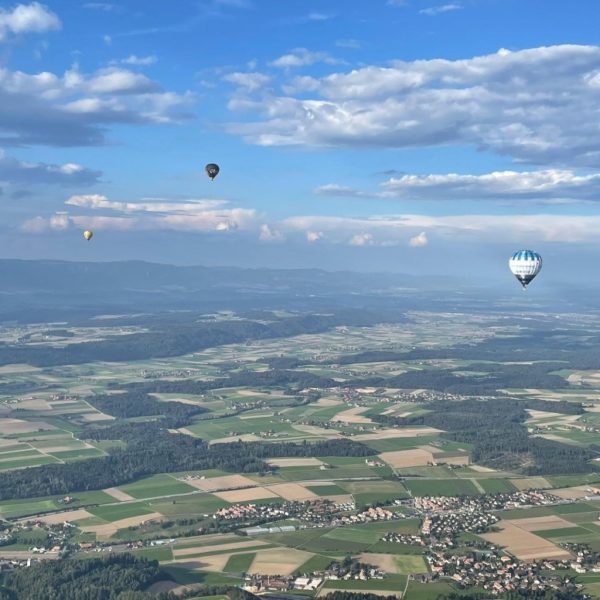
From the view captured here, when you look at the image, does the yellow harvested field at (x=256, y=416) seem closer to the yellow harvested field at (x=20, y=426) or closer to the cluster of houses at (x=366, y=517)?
the yellow harvested field at (x=20, y=426)

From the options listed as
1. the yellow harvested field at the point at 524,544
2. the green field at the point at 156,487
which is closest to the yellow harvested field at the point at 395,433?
the green field at the point at 156,487

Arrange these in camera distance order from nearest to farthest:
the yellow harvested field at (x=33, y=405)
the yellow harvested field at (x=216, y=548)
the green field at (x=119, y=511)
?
the yellow harvested field at (x=216, y=548) < the green field at (x=119, y=511) < the yellow harvested field at (x=33, y=405)

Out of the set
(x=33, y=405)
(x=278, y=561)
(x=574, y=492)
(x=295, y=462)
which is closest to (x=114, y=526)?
(x=278, y=561)

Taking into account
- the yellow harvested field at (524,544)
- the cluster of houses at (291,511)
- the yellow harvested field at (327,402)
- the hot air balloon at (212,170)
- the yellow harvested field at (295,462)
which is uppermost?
the hot air balloon at (212,170)

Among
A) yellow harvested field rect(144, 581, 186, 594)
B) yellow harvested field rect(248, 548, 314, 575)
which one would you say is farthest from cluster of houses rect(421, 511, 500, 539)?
yellow harvested field rect(144, 581, 186, 594)

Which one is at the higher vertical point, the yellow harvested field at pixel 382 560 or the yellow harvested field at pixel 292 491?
the yellow harvested field at pixel 382 560

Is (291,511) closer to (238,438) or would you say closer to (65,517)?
(65,517)
